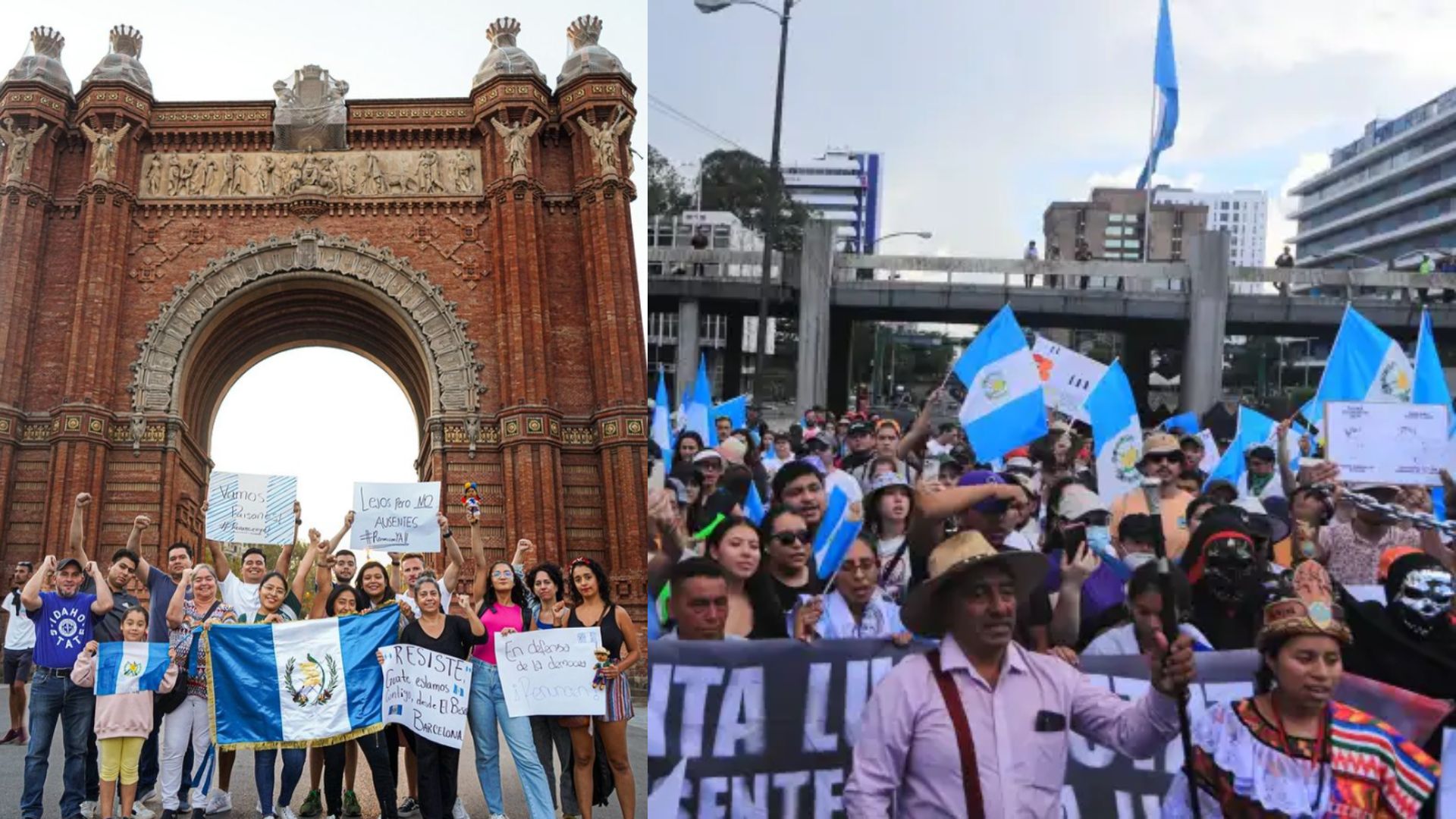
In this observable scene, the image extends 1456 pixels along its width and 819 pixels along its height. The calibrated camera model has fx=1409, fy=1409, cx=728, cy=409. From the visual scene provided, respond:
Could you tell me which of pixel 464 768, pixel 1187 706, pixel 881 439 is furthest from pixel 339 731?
pixel 1187 706

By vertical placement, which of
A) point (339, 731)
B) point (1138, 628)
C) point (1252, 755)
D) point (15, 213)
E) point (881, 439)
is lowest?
point (339, 731)

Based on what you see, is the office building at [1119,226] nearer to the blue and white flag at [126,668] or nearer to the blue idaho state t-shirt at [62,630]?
the blue and white flag at [126,668]

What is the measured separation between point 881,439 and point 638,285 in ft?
54.5

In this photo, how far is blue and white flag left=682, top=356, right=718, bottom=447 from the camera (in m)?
8.21

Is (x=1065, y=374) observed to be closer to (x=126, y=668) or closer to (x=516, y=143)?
(x=126, y=668)

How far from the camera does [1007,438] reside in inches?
337

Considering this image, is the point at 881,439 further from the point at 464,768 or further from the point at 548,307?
the point at 548,307

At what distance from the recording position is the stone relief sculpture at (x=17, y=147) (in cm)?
2345

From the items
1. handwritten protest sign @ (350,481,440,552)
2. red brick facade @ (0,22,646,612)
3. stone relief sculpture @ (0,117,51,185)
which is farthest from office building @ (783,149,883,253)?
stone relief sculpture @ (0,117,51,185)

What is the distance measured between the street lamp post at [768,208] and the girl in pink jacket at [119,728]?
4.24m

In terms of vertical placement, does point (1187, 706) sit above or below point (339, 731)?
above

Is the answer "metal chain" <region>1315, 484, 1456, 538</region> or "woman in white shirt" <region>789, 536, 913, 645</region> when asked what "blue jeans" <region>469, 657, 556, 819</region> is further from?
"metal chain" <region>1315, 484, 1456, 538</region>

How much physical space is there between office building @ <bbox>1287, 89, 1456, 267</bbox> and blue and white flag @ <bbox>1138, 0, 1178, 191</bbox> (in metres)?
1.17

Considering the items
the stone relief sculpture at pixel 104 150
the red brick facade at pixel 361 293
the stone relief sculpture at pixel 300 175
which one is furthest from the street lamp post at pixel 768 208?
the stone relief sculpture at pixel 104 150
